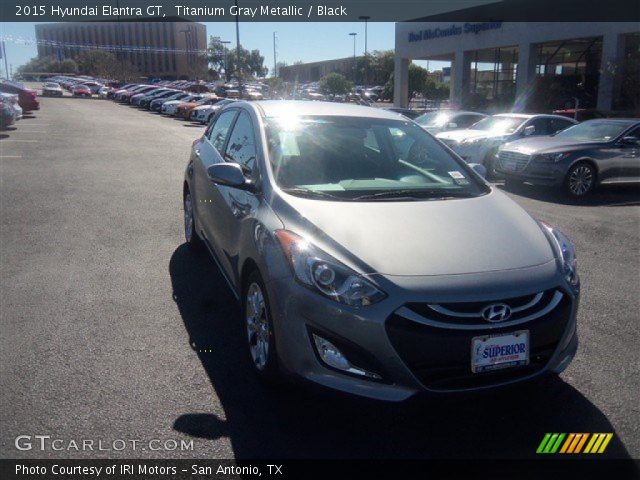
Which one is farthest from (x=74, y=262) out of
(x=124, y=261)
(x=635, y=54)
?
(x=635, y=54)

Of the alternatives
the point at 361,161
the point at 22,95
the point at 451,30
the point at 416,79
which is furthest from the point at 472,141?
the point at 416,79

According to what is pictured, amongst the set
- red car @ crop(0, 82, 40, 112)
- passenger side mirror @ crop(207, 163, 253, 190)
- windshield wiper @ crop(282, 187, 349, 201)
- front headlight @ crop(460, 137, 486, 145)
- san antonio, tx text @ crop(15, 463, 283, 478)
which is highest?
red car @ crop(0, 82, 40, 112)

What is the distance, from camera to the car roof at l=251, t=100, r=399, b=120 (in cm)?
460

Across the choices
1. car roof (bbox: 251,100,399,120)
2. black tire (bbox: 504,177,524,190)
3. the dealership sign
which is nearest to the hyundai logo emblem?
car roof (bbox: 251,100,399,120)

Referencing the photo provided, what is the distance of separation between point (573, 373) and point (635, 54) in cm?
2562

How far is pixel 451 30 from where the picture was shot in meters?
34.1

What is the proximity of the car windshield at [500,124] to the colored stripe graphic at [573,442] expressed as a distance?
35.8ft

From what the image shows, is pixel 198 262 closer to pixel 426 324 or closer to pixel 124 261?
pixel 124 261

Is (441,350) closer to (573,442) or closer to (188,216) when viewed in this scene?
(573,442)

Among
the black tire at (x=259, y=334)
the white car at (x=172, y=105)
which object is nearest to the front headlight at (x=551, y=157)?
the black tire at (x=259, y=334)

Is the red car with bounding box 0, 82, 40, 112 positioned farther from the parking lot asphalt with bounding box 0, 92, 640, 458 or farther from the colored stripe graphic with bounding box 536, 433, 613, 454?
the colored stripe graphic with bounding box 536, 433, 613, 454

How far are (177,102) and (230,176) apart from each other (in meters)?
31.6

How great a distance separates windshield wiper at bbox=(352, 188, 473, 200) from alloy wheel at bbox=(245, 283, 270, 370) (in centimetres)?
88

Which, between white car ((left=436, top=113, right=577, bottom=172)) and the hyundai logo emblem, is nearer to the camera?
the hyundai logo emblem
